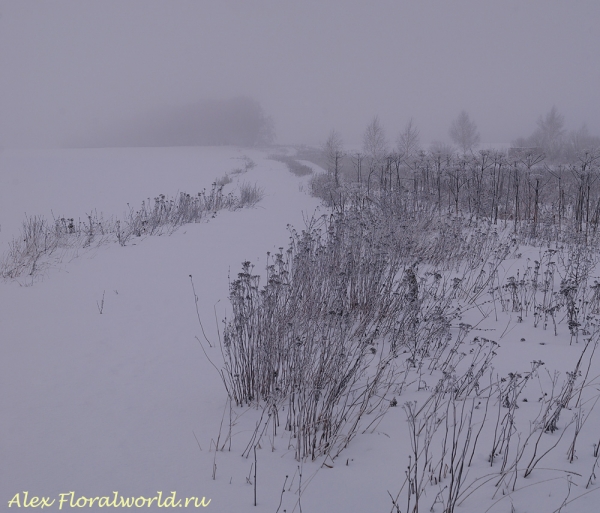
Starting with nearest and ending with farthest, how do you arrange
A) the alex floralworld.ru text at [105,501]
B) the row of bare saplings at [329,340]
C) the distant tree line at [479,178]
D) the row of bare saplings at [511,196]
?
the alex floralworld.ru text at [105,501] → the row of bare saplings at [329,340] → the row of bare saplings at [511,196] → the distant tree line at [479,178]

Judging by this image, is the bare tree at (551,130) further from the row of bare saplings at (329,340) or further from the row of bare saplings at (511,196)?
the row of bare saplings at (329,340)

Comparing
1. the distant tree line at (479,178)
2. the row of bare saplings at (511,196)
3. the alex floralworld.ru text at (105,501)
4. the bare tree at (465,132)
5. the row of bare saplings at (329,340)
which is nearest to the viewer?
the alex floralworld.ru text at (105,501)

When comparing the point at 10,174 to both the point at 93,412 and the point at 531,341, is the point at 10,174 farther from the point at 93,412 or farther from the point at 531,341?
the point at 531,341

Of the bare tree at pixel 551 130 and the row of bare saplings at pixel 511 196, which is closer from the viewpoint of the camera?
the row of bare saplings at pixel 511 196

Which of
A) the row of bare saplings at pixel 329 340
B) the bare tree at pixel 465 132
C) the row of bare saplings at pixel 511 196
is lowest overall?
the row of bare saplings at pixel 329 340

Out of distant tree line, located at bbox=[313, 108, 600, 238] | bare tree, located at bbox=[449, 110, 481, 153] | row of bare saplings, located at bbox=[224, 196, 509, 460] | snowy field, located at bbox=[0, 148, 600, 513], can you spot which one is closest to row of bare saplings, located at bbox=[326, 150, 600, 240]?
distant tree line, located at bbox=[313, 108, 600, 238]

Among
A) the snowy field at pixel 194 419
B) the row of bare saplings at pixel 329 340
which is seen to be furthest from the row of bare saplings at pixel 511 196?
the row of bare saplings at pixel 329 340

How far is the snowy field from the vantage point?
175 centimetres

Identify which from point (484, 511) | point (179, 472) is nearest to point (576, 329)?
point (484, 511)

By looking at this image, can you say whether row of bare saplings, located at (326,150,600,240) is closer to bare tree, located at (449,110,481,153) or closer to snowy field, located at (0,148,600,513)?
snowy field, located at (0,148,600,513)

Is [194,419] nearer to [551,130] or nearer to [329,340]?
[329,340]

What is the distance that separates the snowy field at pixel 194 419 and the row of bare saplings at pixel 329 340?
0.14 meters

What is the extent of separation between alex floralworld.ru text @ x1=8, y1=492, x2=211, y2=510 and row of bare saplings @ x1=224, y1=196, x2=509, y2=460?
558 mm

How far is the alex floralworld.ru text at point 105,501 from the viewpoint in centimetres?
173
